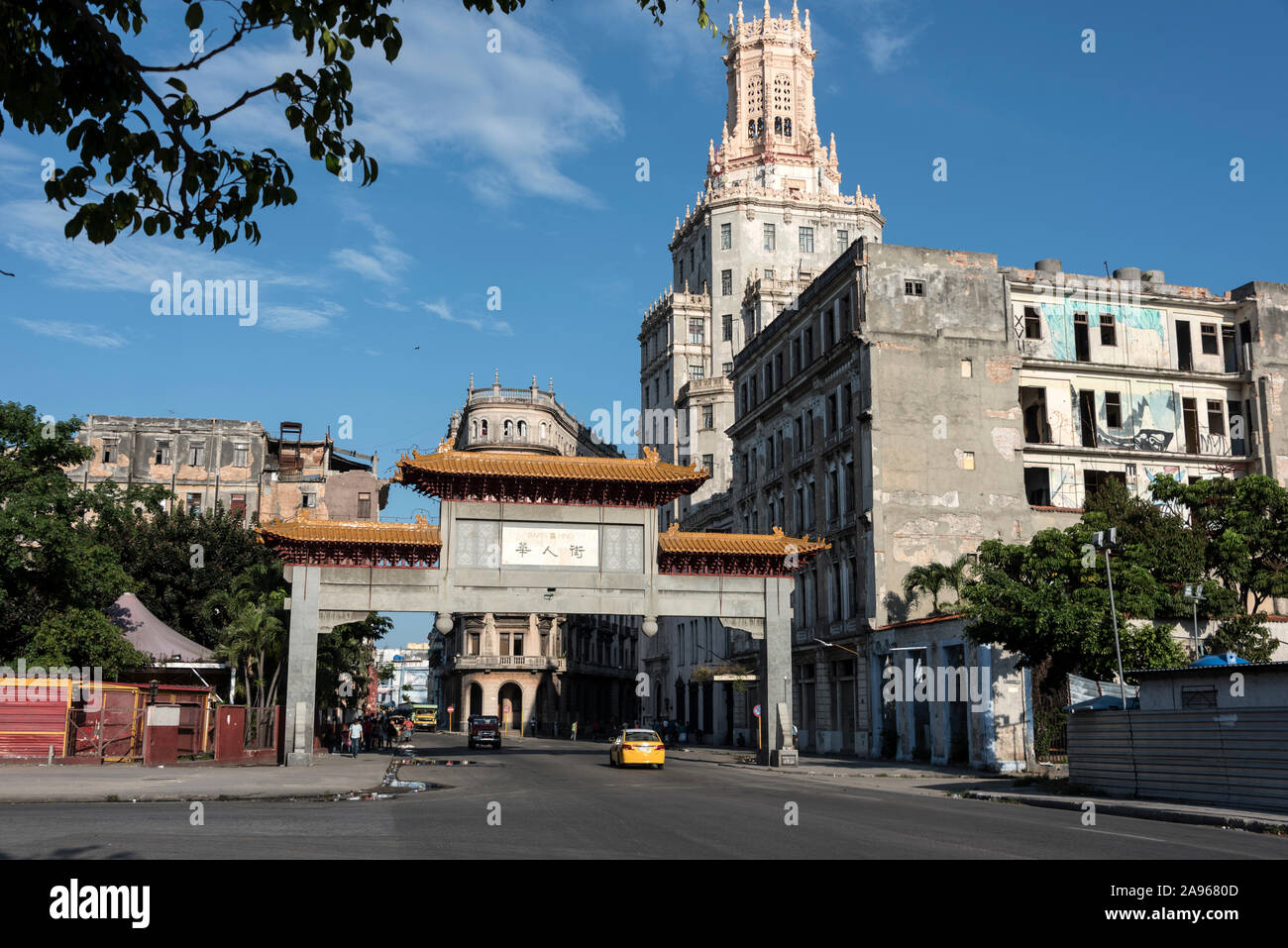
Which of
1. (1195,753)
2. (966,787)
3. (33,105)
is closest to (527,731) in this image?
(966,787)

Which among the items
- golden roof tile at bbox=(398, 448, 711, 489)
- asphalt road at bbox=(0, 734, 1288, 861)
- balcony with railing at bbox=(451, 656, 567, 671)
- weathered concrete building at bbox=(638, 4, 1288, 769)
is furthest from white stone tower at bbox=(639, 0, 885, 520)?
asphalt road at bbox=(0, 734, 1288, 861)

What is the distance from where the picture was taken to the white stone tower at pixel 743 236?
88.8 metres

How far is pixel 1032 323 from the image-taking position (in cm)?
5072

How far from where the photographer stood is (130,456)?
7375 centimetres

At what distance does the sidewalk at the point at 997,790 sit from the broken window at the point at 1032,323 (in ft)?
67.0

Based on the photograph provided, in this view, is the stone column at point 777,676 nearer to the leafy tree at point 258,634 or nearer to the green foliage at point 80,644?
the leafy tree at point 258,634

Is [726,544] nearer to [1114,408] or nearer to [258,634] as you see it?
[258,634]

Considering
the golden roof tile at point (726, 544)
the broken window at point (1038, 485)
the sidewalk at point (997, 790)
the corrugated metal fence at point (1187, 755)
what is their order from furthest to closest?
1. the broken window at point (1038, 485)
2. the golden roof tile at point (726, 544)
3. the corrugated metal fence at point (1187, 755)
4. the sidewalk at point (997, 790)

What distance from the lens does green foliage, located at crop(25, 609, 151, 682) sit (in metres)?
38.9

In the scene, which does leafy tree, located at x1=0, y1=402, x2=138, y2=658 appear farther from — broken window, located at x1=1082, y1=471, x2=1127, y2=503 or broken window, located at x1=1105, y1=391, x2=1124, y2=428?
broken window, located at x1=1105, y1=391, x2=1124, y2=428

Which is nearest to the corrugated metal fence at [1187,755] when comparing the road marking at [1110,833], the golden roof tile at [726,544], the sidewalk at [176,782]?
the road marking at [1110,833]
